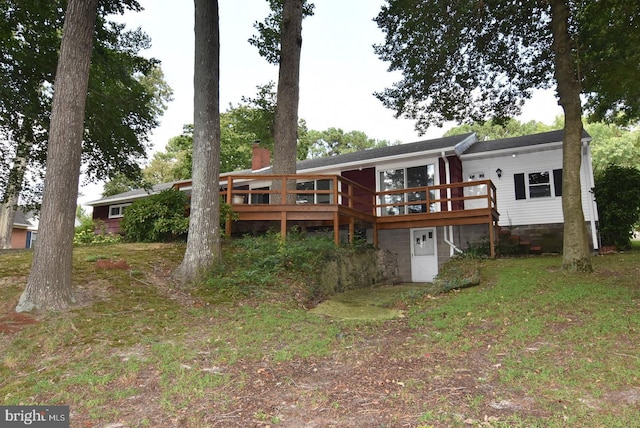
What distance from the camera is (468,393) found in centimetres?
316

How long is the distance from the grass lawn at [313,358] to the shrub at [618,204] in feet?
19.1

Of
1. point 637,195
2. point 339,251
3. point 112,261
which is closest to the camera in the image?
point 112,261

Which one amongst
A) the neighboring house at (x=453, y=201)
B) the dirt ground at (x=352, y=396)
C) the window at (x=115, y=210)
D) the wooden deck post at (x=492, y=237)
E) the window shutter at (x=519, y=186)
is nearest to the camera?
the dirt ground at (x=352, y=396)

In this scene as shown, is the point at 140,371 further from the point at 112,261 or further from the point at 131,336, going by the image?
the point at 112,261

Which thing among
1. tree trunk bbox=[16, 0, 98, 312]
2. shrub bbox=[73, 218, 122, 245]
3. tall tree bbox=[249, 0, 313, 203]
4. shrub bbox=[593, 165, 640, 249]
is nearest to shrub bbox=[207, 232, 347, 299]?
tall tree bbox=[249, 0, 313, 203]

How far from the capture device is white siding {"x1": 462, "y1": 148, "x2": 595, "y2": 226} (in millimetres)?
12489

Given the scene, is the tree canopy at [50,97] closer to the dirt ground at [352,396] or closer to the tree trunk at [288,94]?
the tree trunk at [288,94]

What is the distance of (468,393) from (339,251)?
20.4 feet

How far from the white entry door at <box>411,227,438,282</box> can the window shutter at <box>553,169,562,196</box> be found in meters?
4.42

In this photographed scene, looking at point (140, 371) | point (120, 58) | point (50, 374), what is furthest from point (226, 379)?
point (120, 58)

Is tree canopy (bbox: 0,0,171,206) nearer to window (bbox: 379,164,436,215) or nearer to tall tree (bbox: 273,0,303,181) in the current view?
tall tree (bbox: 273,0,303,181)

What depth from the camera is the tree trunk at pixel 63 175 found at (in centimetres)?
516

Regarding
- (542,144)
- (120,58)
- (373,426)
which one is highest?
(120,58)

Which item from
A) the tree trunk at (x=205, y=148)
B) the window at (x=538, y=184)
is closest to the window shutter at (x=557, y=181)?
the window at (x=538, y=184)
